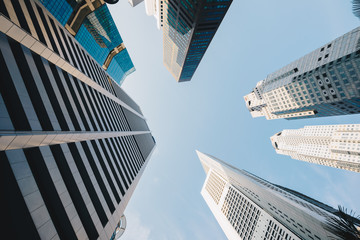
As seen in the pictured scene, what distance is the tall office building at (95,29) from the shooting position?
212 feet

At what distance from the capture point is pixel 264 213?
59969 millimetres

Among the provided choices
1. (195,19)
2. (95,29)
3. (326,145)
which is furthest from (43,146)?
(326,145)

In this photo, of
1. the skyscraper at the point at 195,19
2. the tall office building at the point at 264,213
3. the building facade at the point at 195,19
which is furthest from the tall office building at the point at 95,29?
the tall office building at the point at 264,213

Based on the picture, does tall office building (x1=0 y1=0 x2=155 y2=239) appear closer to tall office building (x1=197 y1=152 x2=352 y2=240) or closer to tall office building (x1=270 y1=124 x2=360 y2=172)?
tall office building (x1=197 y1=152 x2=352 y2=240)

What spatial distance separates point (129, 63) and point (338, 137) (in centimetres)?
17031

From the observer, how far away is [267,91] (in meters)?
100

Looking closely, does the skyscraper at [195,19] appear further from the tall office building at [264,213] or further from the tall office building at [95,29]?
the tall office building at [264,213]

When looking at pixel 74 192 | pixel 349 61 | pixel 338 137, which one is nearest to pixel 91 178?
pixel 74 192

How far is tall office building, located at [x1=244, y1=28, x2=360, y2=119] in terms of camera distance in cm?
5800

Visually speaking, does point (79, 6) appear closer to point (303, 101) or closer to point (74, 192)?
point (74, 192)

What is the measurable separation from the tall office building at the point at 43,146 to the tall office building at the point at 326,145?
14511 centimetres

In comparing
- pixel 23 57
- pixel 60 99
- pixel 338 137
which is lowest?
pixel 338 137

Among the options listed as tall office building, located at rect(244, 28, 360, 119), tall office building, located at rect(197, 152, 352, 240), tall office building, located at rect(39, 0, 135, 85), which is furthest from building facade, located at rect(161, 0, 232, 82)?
tall office building, located at rect(197, 152, 352, 240)

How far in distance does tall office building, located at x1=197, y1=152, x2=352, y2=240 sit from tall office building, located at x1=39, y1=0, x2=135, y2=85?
314 feet
